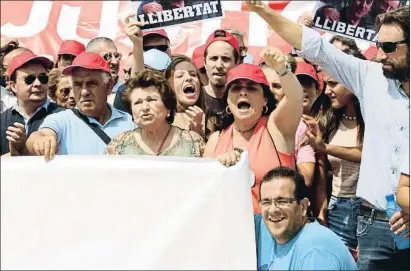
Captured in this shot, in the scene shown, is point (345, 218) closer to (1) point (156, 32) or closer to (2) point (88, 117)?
(2) point (88, 117)

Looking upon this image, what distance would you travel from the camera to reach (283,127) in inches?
141

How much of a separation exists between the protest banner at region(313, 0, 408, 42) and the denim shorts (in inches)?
45.3

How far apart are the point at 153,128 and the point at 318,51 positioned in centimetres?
83

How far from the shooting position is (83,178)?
2883 millimetres

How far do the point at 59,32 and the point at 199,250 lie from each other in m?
3.48

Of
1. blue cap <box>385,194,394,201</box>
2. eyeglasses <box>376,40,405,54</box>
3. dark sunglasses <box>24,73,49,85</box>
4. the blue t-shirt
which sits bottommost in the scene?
the blue t-shirt

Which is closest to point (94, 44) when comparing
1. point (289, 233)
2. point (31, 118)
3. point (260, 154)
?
point (31, 118)

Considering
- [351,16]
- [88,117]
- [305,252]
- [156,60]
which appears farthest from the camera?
[351,16]

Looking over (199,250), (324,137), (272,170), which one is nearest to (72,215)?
(199,250)

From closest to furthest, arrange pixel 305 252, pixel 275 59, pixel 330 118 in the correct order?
pixel 305 252 → pixel 275 59 → pixel 330 118

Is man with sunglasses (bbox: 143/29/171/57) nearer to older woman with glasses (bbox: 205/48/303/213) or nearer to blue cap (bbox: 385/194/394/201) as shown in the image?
older woman with glasses (bbox: 205/48/303/213)

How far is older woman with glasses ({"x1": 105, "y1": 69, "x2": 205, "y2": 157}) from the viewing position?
143 inches

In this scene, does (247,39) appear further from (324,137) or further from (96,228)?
(96,228)

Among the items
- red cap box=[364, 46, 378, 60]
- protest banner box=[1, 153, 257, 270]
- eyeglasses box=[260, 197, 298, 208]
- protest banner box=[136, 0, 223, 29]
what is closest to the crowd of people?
eyeglasses box=[260, 197, 298, 208]
